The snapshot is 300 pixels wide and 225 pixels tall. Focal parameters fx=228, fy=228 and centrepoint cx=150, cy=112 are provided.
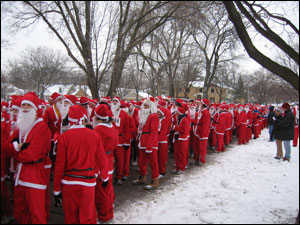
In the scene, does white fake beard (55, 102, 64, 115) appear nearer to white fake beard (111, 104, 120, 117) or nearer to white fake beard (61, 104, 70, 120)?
white fake beard (61, 104, 70, 120)

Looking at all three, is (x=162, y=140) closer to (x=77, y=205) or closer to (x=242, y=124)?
(x=77, y=205)

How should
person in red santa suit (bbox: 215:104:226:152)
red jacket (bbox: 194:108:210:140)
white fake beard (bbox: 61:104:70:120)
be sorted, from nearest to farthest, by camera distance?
white fake beard (bbox: 61:104:70:120)
red jacket (bbox: 194:108:210:140)
person in red santa suit (bbox: 215:104:226:152)

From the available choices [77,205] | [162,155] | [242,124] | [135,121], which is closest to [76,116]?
[77,205]

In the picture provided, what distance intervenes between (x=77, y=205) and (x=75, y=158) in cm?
67

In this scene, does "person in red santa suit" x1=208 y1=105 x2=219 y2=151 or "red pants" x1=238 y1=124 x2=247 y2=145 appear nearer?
"person in red santa suit" x1=208 y1=105 x2=219 y2=151

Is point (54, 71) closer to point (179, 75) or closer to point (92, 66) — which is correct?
point (179, 75)

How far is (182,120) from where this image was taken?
7246 millimetres

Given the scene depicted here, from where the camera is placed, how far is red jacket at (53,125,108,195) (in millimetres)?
3287

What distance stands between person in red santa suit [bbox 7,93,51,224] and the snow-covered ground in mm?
1559

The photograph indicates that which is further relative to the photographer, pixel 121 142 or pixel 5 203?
pixel 121 142

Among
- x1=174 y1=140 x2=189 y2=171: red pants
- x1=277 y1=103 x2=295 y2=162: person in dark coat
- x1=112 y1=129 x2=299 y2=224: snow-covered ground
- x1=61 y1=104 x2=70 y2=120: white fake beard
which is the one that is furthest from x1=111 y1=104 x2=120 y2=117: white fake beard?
x1=277 y1=103 x2=295 y2=162: person in dark coat

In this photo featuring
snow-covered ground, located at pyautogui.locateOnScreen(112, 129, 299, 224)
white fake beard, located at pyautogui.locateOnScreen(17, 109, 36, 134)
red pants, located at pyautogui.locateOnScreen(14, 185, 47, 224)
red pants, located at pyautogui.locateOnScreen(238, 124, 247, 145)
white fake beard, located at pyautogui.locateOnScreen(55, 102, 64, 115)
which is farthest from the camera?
red pants, located at pyautogui.locateOnScreen(238, 124, 247, 145)

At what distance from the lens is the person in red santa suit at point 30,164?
3238 millimetres

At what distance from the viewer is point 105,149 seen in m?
4.43
